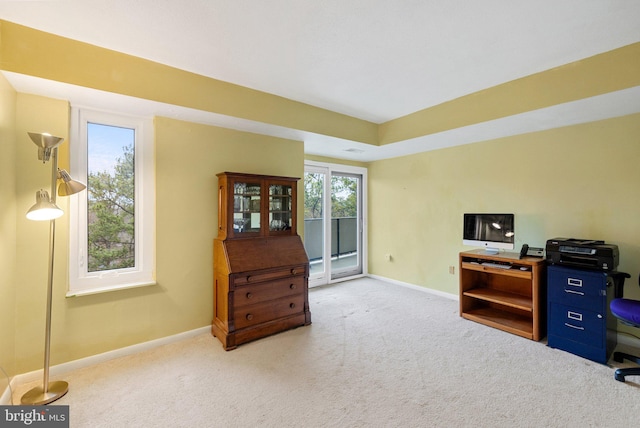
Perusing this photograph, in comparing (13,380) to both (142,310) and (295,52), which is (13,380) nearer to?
(142,310)

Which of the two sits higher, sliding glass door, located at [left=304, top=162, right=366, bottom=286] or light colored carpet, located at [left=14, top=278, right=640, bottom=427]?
sliding glass door, located at [left=304, top=162, right=366, bottom=286]

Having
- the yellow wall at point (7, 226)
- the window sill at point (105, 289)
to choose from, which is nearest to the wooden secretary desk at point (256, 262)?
the window sill at point (105, 289)

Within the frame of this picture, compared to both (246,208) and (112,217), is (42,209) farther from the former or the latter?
(246,208)

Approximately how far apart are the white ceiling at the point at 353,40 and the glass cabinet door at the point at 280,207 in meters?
0.85

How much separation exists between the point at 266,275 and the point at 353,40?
2.23 meters

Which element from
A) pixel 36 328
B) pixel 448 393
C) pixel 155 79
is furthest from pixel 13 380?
pixel 448 393

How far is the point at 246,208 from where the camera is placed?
2990 millimetres

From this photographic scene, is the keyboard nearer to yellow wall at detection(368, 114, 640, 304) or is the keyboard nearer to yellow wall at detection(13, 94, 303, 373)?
yellow wall at detection(368, 114, 640, 304)

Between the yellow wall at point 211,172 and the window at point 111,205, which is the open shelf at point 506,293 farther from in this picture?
the window at point 111,205

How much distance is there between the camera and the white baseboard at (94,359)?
6.90 ft

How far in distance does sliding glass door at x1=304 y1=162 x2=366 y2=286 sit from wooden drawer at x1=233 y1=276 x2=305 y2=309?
57.1 inches

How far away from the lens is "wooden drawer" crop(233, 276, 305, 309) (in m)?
2.74

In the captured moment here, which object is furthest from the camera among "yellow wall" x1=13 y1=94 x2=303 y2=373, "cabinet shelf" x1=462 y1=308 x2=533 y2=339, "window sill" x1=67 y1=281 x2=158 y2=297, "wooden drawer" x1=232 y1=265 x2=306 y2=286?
"cabinet shelf" x1=462 y1=308 x2=533 y2=339

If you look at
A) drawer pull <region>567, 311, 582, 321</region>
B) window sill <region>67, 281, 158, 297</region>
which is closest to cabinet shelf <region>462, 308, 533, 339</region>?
drawer pull <region>567, 311, 582, 321</region>
